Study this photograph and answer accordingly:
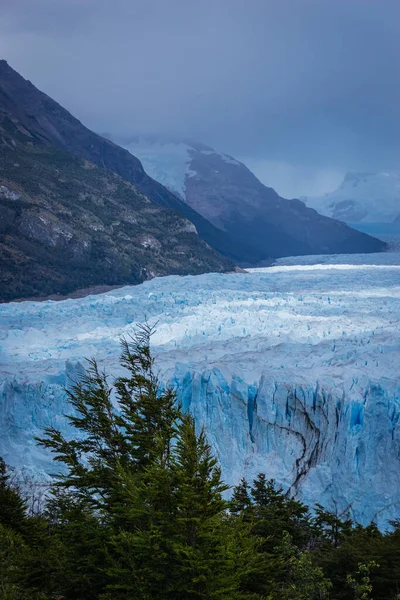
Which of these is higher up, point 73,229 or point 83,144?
point 83,144

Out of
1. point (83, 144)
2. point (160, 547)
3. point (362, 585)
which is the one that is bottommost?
point (362, 585)

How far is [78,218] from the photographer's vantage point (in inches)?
2643

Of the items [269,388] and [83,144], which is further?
[83,144]

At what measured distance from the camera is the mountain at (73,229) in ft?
189

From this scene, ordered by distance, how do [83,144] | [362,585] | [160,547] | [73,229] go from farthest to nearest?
[83,144]
[73,229]
[362,585]
[160,547]

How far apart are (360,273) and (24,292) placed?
29.4 m

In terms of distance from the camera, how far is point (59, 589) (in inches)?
273

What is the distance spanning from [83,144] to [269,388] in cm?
10164

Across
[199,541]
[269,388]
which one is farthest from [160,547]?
[269,388]

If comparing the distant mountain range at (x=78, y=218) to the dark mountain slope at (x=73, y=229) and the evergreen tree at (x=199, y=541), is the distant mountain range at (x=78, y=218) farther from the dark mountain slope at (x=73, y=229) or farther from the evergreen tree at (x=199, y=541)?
the evergreen tree at (x=199, y=541)

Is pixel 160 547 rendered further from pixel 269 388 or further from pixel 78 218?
pixel 78 218

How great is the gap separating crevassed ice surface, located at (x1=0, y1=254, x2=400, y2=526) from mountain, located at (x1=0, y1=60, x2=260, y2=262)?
2983 inches

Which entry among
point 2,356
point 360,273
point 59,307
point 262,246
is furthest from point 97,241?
point 262,246

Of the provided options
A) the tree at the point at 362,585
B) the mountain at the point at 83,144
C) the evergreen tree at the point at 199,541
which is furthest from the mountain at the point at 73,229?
the evergreen tree at the point at 199,541
